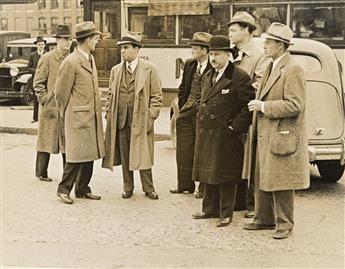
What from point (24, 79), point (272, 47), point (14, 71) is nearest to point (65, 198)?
point (272, 47)

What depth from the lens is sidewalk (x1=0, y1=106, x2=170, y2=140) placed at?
1395 centimetres

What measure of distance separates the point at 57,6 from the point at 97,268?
2669 cm

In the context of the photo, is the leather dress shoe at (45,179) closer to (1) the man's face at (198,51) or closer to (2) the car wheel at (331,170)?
(1) the man's face at (198,51)

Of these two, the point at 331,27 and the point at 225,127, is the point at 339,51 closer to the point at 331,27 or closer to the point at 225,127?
the point at 331,27

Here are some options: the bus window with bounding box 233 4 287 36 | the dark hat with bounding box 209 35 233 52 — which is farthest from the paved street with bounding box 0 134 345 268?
the bus window with bounding box 233 4 287 36

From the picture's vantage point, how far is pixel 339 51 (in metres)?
15.7

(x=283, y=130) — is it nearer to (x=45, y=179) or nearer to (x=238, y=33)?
(x=238, y=33)

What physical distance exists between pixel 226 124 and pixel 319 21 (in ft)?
31.4

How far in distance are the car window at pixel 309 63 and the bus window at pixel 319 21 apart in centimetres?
675

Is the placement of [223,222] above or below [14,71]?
below

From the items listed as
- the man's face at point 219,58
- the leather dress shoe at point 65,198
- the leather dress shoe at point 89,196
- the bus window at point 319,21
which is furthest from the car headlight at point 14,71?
the man's face at point 219,58

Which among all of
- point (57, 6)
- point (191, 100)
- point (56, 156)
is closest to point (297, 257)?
point (191, 100)

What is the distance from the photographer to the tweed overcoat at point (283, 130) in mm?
6498

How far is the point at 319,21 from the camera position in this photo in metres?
15.9
